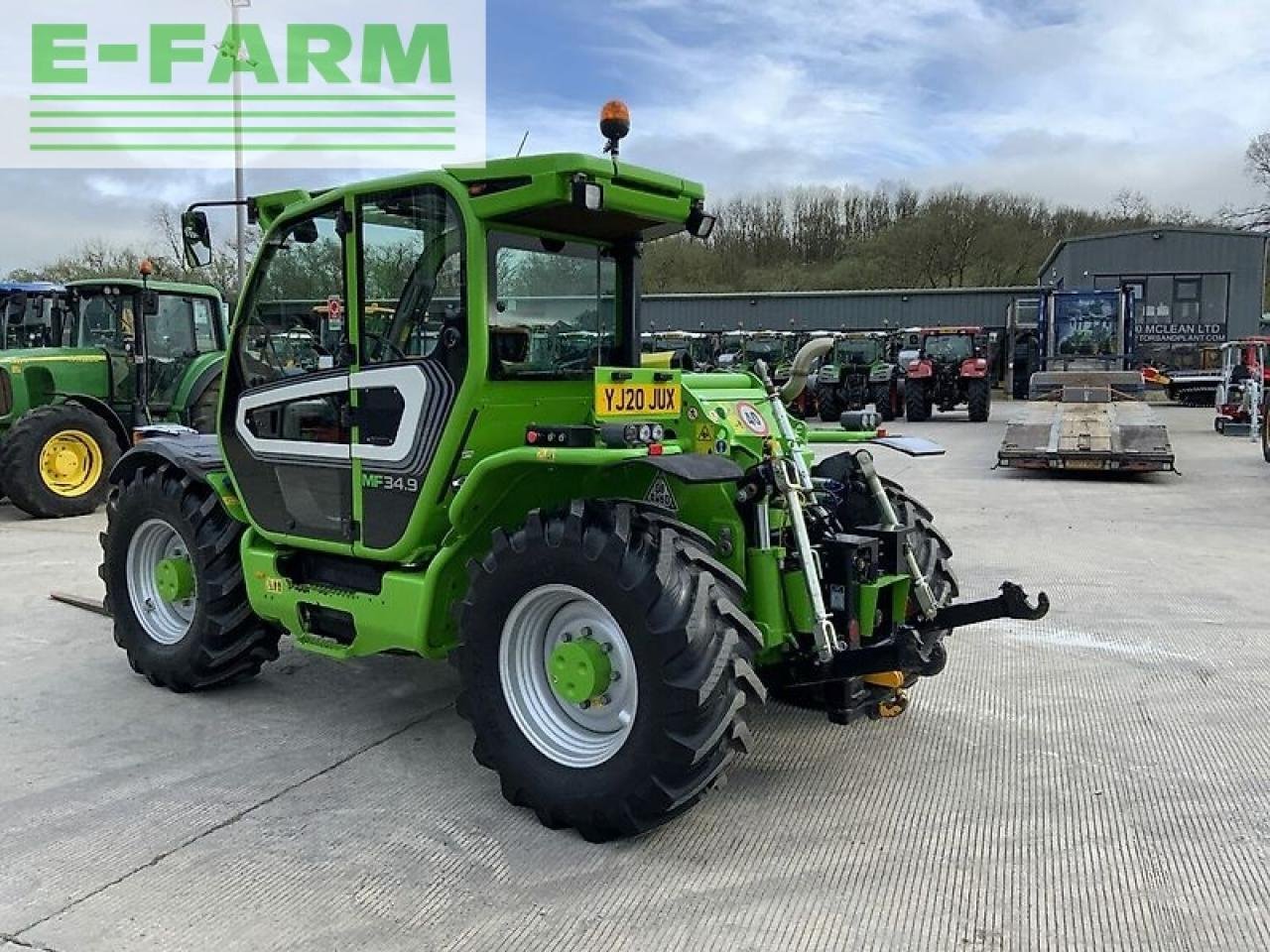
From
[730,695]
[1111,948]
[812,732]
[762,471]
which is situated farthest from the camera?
[812,732]

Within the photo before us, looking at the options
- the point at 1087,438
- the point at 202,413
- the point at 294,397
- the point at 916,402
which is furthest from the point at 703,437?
the point at 916,402

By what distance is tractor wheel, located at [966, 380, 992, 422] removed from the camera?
22.4 metres

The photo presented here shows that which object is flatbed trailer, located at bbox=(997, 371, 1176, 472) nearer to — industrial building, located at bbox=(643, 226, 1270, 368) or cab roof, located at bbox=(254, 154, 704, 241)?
cab roof, located at bbox=(254, 154, 704, 241)

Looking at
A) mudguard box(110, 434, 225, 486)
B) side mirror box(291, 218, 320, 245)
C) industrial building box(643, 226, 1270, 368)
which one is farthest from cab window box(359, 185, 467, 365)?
industrial building box(643, 226, 1270, 368)

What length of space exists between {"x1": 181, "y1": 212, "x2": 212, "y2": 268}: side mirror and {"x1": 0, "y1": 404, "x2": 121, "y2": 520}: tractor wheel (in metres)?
6.10

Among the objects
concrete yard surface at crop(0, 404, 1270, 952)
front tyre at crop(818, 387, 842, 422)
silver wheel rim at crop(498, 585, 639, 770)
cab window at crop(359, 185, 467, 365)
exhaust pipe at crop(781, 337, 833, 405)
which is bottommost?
concrete yard surface at crop(0, 404, 1270, 952)

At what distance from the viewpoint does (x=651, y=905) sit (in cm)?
304

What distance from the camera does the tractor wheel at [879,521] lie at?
4.21 metres

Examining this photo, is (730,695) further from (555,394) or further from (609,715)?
(555,394)

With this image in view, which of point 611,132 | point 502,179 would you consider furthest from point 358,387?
point 611,132

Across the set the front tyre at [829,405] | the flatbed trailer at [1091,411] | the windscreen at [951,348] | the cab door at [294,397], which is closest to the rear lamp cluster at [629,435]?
the cab door at [294,397]

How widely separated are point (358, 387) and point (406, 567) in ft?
2.43

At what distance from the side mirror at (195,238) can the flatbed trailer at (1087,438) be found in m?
10.7

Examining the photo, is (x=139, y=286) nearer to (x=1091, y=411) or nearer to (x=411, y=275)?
(x=411, y=275)
